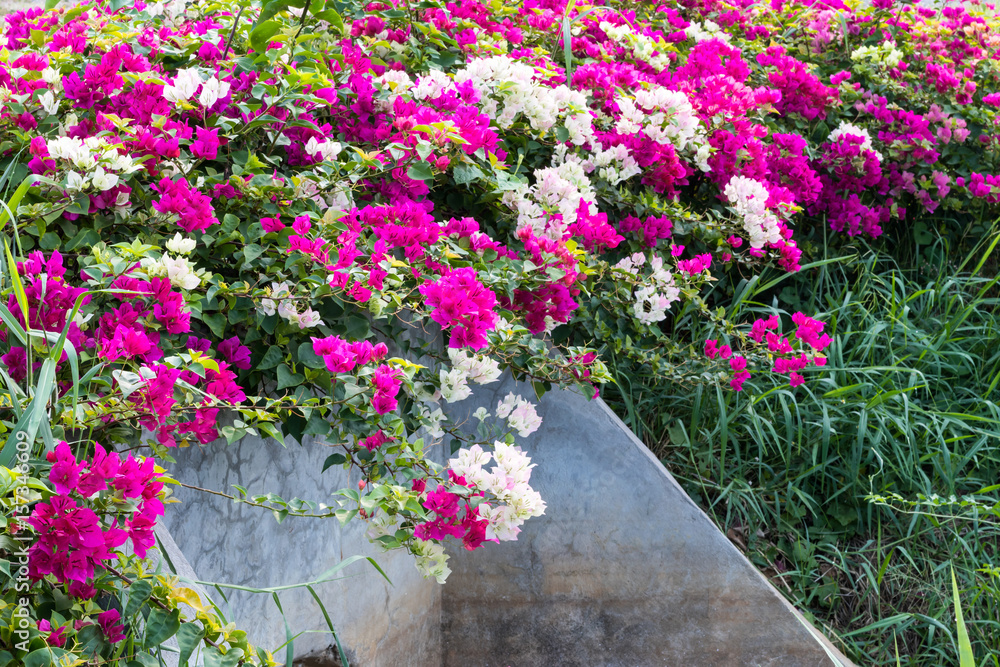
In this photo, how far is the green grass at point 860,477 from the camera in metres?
2.31

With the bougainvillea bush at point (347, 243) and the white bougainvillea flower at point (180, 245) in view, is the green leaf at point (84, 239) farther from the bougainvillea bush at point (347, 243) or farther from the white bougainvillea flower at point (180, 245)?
the white bougainvillea flower at point (180, 245)

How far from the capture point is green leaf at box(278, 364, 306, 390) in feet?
5.02

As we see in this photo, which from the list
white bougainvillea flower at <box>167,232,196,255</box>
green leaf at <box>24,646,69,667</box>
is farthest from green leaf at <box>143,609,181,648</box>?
white bougainvillea flower at <box>167,232,196,255</box>

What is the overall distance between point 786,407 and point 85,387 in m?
1.94

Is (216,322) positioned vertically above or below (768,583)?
above

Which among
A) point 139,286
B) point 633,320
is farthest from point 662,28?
point 139,286

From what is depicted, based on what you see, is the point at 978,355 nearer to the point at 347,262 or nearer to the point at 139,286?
the point at 347,262

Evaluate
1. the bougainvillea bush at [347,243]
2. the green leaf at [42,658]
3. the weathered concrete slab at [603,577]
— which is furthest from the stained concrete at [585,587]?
the green leaf at [42,658]

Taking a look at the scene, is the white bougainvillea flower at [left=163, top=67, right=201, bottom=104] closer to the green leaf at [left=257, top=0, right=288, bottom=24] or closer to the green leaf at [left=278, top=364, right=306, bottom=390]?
the green leaf at [left=257, top=0, right=288, bottom=24]

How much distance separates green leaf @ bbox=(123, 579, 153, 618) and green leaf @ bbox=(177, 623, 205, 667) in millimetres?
66

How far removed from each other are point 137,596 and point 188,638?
9 cm

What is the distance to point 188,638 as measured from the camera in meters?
1.09

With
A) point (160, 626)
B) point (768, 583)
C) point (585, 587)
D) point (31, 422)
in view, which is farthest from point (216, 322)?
point (768, 583)

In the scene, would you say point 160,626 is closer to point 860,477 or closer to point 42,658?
point 42,658
